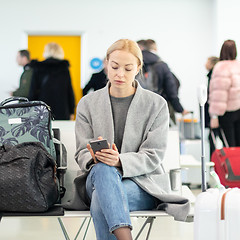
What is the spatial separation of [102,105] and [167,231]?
151cm

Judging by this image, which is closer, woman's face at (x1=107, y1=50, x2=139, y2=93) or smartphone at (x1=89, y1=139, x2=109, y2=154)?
smartphone at (x1=89, y1=139, x2=109, y2=154)

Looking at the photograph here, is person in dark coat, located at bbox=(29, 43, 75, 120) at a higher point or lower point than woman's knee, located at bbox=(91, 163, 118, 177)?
higher

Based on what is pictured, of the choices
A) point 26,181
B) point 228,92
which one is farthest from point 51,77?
point 26,181

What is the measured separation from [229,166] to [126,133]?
6.18ft

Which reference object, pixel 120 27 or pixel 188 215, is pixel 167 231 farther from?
pixel 120 27

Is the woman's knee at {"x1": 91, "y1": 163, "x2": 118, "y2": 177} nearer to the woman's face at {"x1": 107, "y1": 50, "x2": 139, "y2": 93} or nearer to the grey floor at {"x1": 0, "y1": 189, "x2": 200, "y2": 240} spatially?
the woman's face at {"x1": 107, "y1": 50, "x2": 139, "y2": 93}

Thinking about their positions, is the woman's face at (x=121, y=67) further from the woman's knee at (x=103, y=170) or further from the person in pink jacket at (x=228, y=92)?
the person in pink jacket at (x=228, y=92)

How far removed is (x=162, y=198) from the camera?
280 cm

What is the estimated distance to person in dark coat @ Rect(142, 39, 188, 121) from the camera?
5.07 meters

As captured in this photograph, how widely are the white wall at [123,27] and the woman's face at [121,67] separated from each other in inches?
283

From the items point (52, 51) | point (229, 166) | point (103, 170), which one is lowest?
point (229, 166)

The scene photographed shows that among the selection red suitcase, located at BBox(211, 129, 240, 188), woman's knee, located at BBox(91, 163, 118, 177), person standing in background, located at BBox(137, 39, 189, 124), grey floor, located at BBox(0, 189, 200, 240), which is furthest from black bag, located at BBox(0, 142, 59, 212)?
person standing in background, located at BBox(137, 39, 189, 124)

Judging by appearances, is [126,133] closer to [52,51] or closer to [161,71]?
[161,71]

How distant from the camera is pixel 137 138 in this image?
2.93 m
